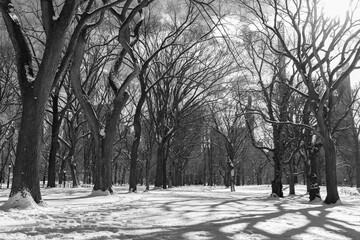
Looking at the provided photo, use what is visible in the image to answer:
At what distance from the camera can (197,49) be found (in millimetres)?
20016

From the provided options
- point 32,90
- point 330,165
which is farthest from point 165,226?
point 330,165

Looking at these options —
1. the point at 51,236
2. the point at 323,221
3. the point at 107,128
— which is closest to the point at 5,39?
the point at 107,128

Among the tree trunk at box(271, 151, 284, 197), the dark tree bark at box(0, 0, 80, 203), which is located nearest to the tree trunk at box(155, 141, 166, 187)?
the tree trunk at box(271, 151, 284, 197)

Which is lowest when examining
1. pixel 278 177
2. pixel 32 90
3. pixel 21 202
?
pixel 21 202

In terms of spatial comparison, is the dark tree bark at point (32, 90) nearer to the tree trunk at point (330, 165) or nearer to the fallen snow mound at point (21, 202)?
the fallen snow mound at point (21, 202)

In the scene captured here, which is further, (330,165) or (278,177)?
(278,177)

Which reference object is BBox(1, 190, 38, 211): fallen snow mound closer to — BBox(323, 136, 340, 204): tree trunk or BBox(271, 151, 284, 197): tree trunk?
BBox(323, 136, 340, 204): tree trunk

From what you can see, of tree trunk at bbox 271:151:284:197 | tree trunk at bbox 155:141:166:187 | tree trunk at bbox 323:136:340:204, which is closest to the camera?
tree trunk at bbox 323:136:340:204

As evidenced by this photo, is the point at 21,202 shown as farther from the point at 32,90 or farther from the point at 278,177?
the point at 278,177

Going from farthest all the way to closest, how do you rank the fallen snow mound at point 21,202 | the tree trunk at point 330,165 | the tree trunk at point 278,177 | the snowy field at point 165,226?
the tree trunk at point 278,177 → the tree trunk at point 330,165 → the fallen snow mound at point 21,202 → the snowy field at point 165,226

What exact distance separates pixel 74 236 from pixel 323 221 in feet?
15.7

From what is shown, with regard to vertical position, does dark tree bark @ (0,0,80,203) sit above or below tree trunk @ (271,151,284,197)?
above

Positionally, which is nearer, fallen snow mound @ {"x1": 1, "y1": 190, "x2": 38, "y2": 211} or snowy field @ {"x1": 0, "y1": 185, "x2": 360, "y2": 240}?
snowy field @ {"x1": 0, "y1": 185, "x2": 360, "y2": 240}

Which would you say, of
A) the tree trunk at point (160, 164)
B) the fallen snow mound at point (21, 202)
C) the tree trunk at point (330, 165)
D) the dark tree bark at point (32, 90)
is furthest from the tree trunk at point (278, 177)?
the fallen snow mound at point (21, 202)
